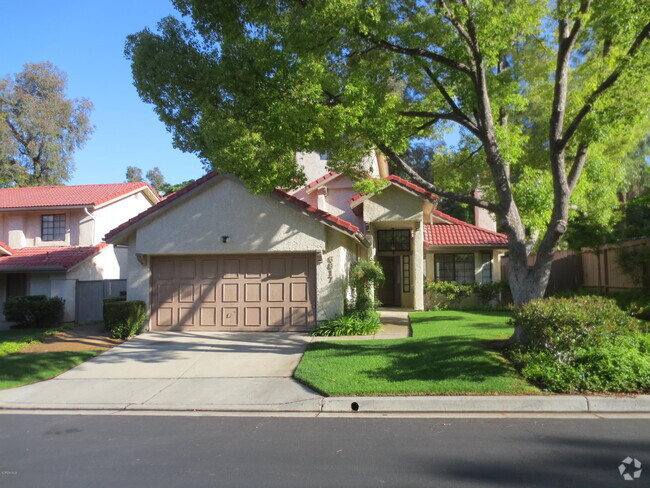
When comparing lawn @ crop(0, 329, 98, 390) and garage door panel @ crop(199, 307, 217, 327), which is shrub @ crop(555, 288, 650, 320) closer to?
garage door panel @ crop(199, 307, 217, 327)

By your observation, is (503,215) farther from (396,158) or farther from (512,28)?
(512,28)

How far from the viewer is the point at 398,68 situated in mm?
10992

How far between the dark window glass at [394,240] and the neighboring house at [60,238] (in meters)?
11.6

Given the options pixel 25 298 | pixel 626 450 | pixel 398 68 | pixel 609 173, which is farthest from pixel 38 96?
pixel 626 450

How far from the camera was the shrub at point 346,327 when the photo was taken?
13.0 m

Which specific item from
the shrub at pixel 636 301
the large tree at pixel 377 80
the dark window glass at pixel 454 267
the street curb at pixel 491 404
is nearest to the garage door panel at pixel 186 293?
the large tree at pixel 377 80

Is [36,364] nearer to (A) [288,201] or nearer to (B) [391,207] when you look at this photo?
(A) [288,201]

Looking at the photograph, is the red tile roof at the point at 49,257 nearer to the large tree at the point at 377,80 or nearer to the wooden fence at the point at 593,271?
the large tree at the point at 377,80

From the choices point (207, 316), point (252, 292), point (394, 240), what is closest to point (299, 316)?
point (252, 292)

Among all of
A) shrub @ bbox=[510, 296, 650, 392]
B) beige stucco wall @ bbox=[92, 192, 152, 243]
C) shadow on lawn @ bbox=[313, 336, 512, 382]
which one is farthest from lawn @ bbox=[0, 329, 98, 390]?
beige stucco wall @ bbox=[92, 192, 152, 243]

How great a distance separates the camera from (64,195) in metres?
23.2

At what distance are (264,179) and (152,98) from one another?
2.97 meters

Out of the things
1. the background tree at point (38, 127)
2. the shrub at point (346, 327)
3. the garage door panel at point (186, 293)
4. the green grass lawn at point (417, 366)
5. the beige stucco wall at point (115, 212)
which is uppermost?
the background tree at point (38, 127)

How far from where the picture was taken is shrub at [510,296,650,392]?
744 cm
